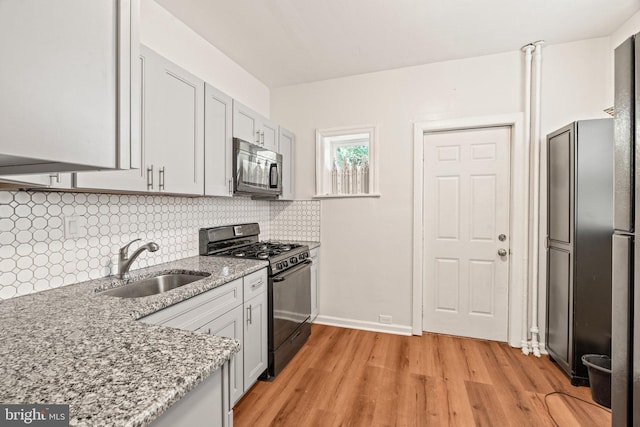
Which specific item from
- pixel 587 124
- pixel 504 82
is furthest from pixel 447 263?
pixel 504 82

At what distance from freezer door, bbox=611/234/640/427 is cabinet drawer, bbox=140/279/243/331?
5.84 feet

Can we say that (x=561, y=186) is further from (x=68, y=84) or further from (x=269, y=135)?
(x=68, y=84)

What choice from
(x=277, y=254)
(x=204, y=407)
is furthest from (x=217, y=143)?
(x=204, y=407)

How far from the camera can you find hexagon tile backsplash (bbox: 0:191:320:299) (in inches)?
54.6

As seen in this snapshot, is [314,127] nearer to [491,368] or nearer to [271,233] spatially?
[271,233]

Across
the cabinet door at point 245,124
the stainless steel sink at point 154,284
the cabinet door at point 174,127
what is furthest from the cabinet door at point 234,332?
the cabinet door at point 245,124

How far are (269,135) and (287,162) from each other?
0.44m

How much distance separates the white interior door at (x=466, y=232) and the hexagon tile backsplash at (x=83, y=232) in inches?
86.6

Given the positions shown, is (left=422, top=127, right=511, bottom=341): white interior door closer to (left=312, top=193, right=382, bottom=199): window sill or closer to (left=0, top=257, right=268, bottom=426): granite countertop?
(left=312, top=193, right=382, bottom=199): window sill

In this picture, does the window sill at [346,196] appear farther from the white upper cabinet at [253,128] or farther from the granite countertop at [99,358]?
the granite countertop at [99,358]

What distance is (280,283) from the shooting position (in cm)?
239

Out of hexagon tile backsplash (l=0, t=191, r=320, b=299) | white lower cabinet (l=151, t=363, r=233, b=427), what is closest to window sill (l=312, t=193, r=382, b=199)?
hexagon tile backsplash (l=0, t=191, r=320, b=299)

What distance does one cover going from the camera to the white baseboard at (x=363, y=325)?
3096 mm

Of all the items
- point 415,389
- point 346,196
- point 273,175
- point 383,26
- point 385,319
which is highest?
point 383,26
